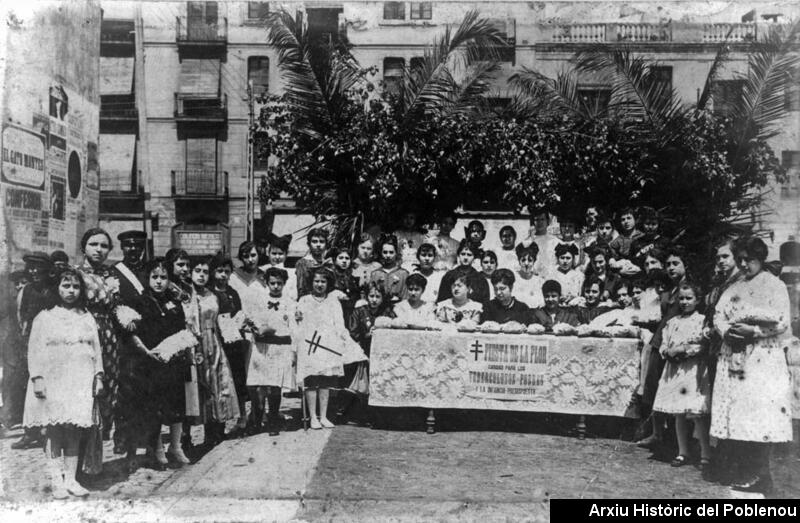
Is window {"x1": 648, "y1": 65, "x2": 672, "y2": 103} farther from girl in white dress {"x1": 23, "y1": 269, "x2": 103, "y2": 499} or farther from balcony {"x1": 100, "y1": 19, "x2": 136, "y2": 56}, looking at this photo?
girl in white dress {"x1": 23, "y1": 269, "x2": 103, "y2": 499}

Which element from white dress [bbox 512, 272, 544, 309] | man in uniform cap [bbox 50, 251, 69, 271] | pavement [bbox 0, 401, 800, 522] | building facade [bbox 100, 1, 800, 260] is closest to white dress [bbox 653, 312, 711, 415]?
pavement [bbox 0, 401, 800, 522]

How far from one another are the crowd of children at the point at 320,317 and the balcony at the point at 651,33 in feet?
4.60

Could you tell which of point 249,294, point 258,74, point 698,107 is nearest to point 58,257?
point 249,294

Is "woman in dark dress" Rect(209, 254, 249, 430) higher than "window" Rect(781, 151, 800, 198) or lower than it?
lower

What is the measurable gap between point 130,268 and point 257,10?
91.4 inches

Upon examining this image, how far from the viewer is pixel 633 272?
570 cm

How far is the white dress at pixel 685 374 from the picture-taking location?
480 cm

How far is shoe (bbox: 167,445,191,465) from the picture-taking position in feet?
15.6

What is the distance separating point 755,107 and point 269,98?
3873 mm

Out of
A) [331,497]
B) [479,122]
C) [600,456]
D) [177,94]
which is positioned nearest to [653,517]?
[600,456]

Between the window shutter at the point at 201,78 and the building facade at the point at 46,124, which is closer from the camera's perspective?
the building facade at the point at 46,124

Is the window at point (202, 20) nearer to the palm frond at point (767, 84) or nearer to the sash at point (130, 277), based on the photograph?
the sash at point (130, 277)

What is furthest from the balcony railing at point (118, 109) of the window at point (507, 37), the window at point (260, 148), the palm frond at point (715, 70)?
the palm frond at point (715, 70)

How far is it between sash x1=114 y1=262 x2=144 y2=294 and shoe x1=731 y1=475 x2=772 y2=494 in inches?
161
